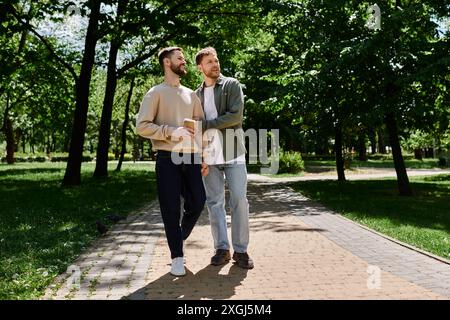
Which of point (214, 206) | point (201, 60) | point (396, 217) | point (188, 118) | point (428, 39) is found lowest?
point (396, 217)

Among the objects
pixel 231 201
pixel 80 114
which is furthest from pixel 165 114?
pixel 80 114

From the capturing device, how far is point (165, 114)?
5.09m

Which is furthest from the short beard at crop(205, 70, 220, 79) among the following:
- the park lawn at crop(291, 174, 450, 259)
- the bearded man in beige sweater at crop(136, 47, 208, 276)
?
the park lawn at crop(291, 174, 450, 259)

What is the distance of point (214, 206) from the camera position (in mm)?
5590

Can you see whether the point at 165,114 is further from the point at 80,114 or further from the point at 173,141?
the point at 80,114

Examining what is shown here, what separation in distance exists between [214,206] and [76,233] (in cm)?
308

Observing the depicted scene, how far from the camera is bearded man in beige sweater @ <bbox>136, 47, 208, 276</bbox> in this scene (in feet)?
16.3

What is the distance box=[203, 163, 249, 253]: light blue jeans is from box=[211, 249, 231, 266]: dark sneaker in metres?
0.05

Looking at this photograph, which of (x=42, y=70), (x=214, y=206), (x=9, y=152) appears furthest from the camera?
(x=9, y=152)

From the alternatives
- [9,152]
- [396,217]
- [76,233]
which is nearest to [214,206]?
[76,233]

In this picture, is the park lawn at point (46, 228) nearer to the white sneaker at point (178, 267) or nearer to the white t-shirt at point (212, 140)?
the white sneaker at point (178, 267)

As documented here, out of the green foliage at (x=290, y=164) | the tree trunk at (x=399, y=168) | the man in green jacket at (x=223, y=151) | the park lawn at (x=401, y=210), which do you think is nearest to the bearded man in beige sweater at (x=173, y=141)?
the man in green jacket at (x=223, y=151)

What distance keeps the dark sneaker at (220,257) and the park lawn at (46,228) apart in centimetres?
164
